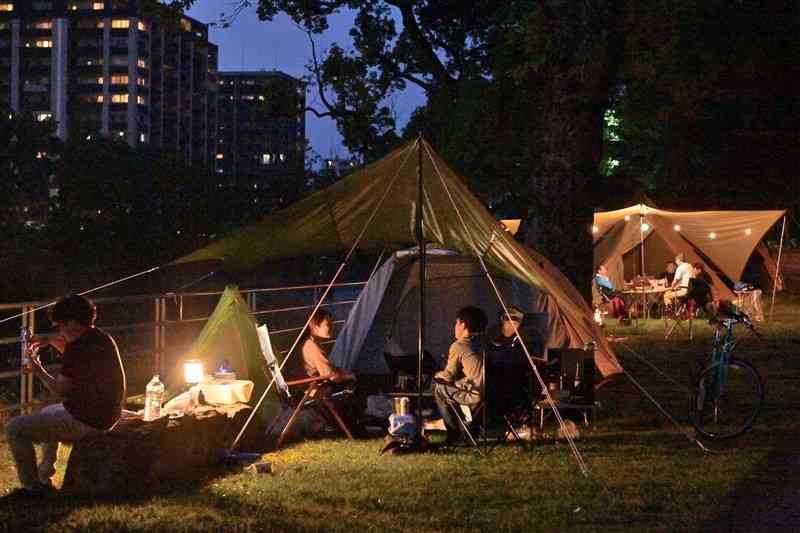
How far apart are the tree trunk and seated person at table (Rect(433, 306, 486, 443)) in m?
4.31

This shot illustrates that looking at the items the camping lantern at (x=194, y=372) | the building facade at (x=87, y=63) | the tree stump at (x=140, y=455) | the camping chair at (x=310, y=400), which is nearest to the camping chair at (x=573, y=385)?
the camping chair at (x=310, y=400)

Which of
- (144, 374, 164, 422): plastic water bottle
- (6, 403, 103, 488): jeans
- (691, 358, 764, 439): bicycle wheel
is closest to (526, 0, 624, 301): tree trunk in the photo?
(691, 358, 764, 439): bicycle wheel

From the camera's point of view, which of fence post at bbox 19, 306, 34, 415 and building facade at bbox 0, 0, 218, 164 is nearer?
fence post at bbox 19, 306, 34, 415

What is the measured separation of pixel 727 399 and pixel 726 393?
141 mm

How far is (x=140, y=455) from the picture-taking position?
262 inches

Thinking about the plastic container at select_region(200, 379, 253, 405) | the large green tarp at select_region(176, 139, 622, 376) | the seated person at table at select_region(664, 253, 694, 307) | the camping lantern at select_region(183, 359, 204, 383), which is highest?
the large green tarp at select_region(176, 139, 622, 376)

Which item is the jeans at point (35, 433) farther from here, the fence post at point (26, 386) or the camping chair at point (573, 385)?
the camping chair at point (573, 385)

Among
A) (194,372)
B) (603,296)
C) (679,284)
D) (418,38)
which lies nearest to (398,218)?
(194,372)

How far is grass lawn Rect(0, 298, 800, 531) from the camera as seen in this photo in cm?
596

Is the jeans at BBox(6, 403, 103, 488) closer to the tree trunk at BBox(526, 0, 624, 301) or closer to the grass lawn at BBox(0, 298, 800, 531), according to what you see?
the grass lawn at BBox(0, 298, 800, 531)

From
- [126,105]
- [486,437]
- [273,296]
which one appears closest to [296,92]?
[486,437]

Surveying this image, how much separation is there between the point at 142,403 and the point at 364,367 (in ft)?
9.48

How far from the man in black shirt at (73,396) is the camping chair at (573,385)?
368 centimetres

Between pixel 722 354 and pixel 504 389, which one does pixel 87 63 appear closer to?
pixel 722 354
